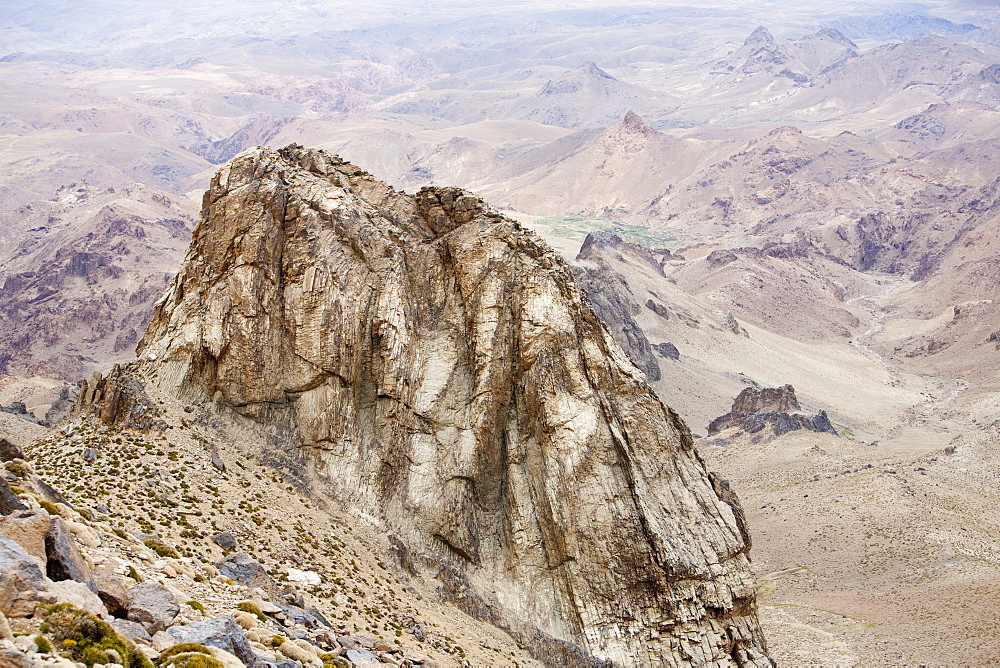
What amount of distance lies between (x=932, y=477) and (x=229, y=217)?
5917cm

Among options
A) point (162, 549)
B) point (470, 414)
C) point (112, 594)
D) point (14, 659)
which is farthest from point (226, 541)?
point (14, 659)

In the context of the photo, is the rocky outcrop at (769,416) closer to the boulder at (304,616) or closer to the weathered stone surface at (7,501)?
the boulder at (304,616)

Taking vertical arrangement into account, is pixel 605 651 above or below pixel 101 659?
below

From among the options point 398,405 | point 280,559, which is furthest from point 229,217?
point 280,559

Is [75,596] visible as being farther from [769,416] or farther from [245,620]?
[769,416]

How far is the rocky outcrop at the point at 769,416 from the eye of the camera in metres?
89.2

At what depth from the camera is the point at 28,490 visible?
19266 millimetres

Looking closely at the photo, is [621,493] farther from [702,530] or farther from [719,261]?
[719,261]

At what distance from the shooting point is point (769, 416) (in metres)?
90.4

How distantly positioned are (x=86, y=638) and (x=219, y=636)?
278 cm

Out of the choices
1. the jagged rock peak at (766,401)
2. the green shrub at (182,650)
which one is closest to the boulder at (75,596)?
the green shrub at (182,650)

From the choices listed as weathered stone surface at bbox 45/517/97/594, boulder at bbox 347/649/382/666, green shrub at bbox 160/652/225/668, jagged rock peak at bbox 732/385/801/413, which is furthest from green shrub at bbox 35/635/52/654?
jagged rock peak at bbox 732/385/801/413

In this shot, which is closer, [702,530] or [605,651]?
[605,651]

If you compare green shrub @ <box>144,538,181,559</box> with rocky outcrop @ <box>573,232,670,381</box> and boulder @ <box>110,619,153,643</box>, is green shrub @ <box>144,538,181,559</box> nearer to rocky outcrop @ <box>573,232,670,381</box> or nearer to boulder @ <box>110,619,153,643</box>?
boulder @ <box>110,619,153,643</box>
